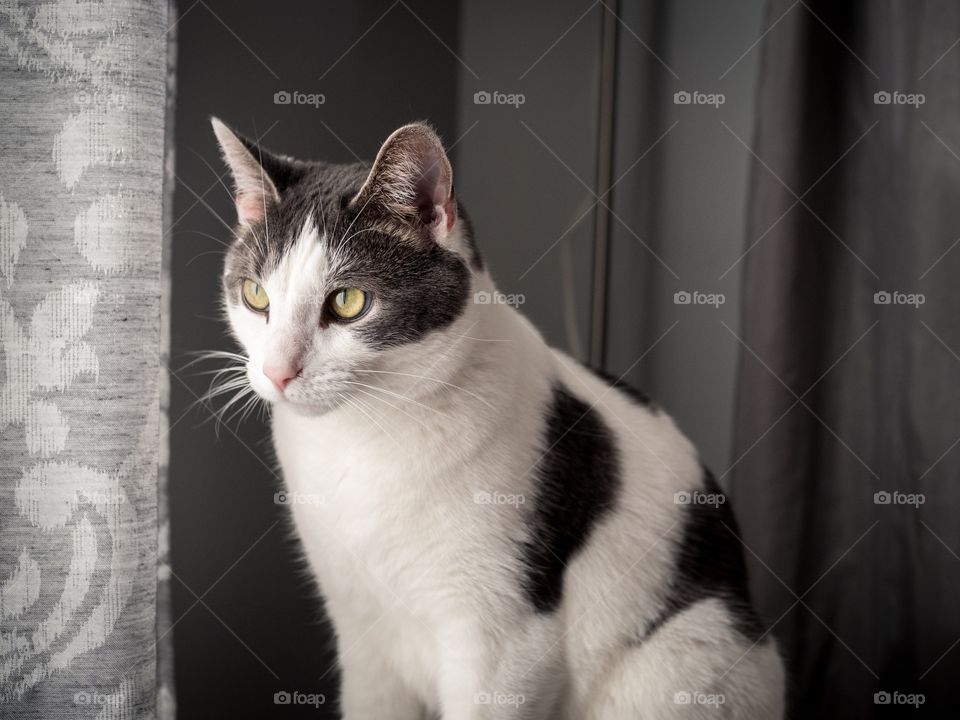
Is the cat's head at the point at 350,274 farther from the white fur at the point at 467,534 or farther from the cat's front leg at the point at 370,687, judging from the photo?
the cat's front leg at the point at 370,687

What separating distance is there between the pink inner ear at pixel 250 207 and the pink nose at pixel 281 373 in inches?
12.3

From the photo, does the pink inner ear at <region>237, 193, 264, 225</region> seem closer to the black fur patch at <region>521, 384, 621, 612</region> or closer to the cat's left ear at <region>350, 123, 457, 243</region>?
the cat's left ear at <region>350, 123, 457, 243</region>

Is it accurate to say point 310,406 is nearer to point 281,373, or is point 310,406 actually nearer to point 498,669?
point 281,373

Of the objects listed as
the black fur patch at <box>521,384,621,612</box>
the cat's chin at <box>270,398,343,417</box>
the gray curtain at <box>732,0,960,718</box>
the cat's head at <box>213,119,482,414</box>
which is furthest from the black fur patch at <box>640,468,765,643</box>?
the cat's chin at <box>270,398,343,417</box>

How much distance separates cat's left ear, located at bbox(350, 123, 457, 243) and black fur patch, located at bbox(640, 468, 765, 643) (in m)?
0.69

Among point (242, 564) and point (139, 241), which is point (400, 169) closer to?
point (139, 241)

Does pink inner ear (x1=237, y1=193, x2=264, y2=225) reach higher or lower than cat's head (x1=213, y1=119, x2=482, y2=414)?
higher

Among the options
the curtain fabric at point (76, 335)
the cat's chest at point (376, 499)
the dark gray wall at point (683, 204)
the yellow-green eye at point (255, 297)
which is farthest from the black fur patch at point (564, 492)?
the dark gray wall at point (683, 204)

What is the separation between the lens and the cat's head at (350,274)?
1097 mm

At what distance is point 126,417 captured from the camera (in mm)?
1229

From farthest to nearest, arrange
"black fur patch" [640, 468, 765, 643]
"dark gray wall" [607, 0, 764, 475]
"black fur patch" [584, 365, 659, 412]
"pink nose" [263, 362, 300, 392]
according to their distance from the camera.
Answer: "dark gray wall" [607, 0, 764, 475] → "black fur patch" [584, 365, 659, 412] → "black fur patch" [640, 468, 765, 643] → "pink nose" [263, 362, 300, 392]

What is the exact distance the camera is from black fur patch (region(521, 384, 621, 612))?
4.10 feet

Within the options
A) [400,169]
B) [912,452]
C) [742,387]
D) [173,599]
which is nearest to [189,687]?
[173,599]

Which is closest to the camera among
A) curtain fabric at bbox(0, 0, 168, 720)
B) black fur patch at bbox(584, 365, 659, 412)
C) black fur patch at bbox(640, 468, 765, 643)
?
curtain fabric at bbox(0, 0, 168, 720)
